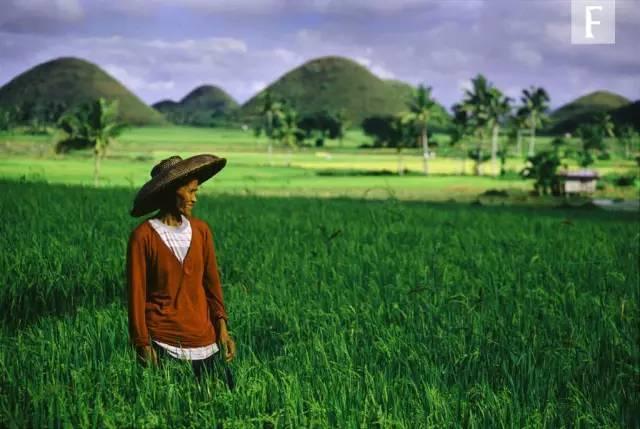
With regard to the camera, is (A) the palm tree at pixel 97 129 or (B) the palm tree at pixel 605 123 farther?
(B) the palm tree at pixel 605 123

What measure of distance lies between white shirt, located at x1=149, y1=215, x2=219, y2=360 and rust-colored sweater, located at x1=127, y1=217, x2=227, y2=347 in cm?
3

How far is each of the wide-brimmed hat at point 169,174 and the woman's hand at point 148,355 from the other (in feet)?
2.67

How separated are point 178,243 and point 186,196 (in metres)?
0.29

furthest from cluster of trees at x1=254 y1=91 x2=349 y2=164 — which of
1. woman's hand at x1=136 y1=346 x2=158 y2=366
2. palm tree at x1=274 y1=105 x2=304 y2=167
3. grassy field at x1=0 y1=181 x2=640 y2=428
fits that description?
woman's hand at x1=136 y1=346 x2=158 y2=366

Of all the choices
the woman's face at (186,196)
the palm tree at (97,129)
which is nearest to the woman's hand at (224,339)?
the woman's face at (186,196)

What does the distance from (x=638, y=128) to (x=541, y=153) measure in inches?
5690

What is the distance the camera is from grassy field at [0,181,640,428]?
14.2 feet

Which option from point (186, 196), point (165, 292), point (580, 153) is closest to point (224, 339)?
point (165, 292)

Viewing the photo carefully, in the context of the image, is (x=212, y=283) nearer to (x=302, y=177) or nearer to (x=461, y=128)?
(x=302, y=177)

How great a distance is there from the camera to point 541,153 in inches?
2734

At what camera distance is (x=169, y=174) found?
4.42 meters

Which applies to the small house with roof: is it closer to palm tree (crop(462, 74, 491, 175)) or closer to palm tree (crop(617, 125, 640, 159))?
palm tree (crop(462, 74, 491, 175))

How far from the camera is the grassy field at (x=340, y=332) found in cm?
434

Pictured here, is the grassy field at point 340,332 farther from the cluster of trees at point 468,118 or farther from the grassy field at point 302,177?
the cluster of trees at point 468,118
